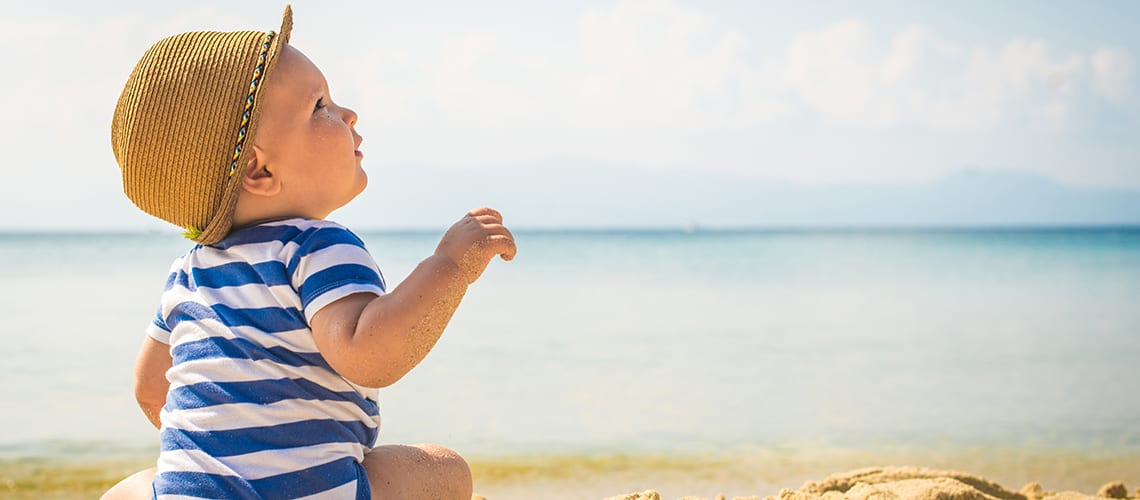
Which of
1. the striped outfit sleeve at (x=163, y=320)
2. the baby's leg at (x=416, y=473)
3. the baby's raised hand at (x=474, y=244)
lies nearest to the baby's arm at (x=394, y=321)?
the baby's raised hand at (x=474, y=244)

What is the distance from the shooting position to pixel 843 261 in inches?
792

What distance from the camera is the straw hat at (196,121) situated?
1.49 metres

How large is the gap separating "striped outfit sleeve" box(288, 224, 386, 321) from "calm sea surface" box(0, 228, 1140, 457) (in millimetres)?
2827

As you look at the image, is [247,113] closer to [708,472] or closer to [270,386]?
[270,386]

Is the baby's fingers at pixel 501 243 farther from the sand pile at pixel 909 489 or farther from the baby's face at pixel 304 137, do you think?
the sand pile at pixel 909 489

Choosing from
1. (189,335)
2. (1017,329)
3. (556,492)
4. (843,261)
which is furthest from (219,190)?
(843,261)

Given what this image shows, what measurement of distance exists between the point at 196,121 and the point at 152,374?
52 cm

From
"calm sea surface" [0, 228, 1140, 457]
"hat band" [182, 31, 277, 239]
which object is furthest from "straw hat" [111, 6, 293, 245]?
"calm sea surface" [0, 228, 1140, 457]

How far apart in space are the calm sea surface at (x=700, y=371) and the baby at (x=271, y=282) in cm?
272

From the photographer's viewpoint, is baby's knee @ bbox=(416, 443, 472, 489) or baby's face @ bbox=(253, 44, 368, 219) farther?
baby's knee @ bbox=(416, 443, 472, 489)

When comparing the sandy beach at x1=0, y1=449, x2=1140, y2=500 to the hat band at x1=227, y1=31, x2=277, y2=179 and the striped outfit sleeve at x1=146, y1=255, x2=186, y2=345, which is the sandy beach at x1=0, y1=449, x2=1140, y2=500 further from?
the hat band at x1=227, y1=31, x2=277, y2=179

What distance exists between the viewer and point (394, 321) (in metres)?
1.34

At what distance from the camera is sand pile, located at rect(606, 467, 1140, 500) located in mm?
2502

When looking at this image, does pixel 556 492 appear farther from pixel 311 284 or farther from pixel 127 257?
pixel 127 257
